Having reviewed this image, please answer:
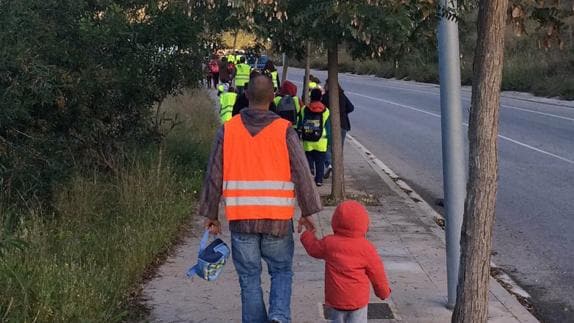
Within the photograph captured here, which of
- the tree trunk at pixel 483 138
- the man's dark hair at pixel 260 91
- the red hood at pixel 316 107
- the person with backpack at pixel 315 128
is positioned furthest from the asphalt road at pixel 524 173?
the man's dark hair at pixel 260 91

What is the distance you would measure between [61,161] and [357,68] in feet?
200

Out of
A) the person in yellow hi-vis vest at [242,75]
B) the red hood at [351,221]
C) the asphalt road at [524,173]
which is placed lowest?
the asphalt road at [524,173]

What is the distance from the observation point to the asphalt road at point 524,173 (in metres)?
8.01

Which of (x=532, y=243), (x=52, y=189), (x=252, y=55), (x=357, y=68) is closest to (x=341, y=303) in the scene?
(x=52, y=189)

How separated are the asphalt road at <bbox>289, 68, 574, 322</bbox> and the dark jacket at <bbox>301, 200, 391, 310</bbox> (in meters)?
2.56

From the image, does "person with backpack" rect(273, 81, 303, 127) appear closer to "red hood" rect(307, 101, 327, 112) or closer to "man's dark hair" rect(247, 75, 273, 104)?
"red hood" rect(307, 101, 327, 112)

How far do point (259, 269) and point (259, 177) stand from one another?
0.60 m

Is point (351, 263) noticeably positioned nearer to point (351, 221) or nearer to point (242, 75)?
point (351, 221)

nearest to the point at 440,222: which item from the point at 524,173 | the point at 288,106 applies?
the point at 288,106

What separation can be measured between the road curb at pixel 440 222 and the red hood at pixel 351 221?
212cm

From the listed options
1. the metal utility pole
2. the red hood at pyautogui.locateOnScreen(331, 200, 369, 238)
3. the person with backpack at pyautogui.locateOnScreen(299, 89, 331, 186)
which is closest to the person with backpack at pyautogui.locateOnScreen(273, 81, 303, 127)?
the person with backpack at pyautogui.locateOnScreen(299, 89, 331, 186)

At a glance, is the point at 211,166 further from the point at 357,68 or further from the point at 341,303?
the point at 357,68

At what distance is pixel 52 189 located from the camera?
8.19 metres

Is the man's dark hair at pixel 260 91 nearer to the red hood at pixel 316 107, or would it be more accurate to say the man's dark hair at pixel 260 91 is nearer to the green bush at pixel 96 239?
the green bush at pixel 96 239
